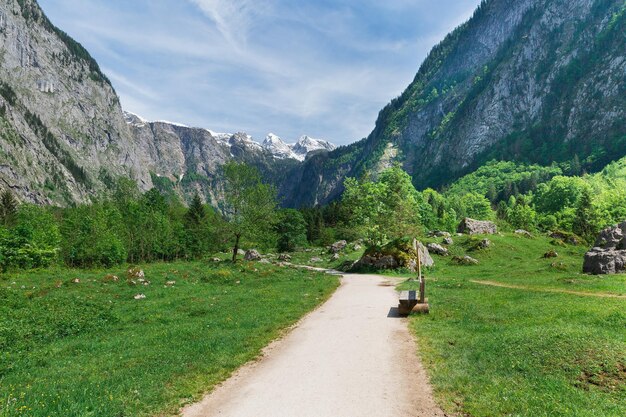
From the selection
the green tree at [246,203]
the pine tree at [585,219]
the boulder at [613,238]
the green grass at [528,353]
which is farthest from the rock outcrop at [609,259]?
the pine tree at [585,219]

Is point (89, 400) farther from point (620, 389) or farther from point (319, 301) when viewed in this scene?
point (319, 301)

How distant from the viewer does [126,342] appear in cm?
1725

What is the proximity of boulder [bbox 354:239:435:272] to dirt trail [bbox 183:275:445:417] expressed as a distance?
1263 inches

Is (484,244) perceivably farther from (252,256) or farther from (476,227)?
(252,256)

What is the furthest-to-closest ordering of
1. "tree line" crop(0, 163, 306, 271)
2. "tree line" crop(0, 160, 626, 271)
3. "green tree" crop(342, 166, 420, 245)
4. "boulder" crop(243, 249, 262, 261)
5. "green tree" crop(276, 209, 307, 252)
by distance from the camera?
"green tree" crop(276, 209, 307, 252)
"boulder" crop(243, 249, 262, 261)
"tree line" crop(0, 160, 626, 271)
"green tree" crop(342, 166, 420, 245)
"tree line" crop(0, 163, 306, 271)

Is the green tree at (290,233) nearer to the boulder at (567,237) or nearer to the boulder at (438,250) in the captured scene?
the boulder at (438,250)

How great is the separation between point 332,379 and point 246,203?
1849 inches

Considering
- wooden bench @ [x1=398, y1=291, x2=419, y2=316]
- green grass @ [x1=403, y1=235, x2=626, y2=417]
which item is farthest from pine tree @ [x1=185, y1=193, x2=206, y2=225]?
green grass @ [x1=403, y1=235, x2=626, y2=417]

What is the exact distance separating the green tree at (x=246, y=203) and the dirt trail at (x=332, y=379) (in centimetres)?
3782

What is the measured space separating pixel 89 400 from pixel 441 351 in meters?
12.4

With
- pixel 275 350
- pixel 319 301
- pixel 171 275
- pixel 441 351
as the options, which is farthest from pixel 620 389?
pixel 171 275

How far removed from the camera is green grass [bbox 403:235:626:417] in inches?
372

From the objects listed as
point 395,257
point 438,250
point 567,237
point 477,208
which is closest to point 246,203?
point 395,257

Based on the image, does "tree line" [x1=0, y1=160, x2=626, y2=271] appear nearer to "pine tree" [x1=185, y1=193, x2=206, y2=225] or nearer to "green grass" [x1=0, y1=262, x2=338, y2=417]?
"pine tree" [x1=185, y1=193, x2=206, y2=225]
